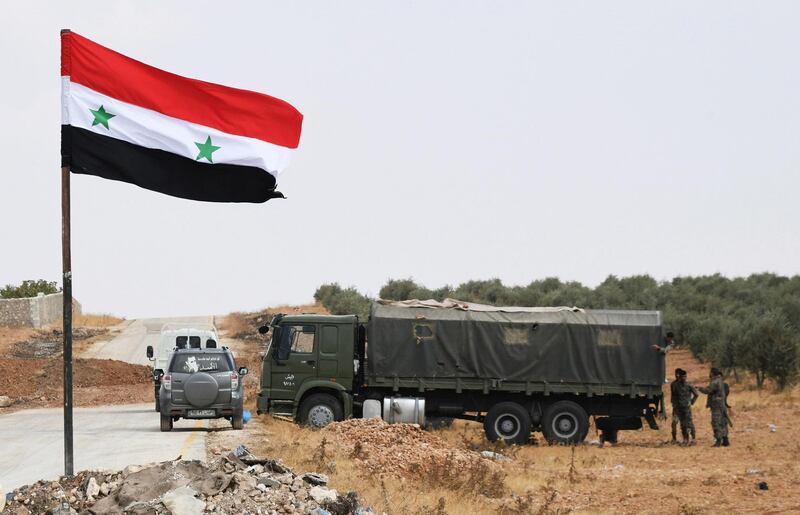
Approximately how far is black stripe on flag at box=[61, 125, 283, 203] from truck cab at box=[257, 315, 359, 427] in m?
11.5

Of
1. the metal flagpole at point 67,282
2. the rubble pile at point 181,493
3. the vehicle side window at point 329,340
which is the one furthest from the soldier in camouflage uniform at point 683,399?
the metal flagpole at point 67,282

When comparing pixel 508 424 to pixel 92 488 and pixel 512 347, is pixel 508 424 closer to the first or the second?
pixel 512 347

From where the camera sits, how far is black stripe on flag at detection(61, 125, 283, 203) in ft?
39.4

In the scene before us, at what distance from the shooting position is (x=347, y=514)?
11492 mm

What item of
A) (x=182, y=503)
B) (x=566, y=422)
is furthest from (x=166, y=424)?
(x=182, y=503)

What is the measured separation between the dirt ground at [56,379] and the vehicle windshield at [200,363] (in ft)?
44.1

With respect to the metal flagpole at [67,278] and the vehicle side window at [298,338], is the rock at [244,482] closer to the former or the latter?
the metal flagpole at [67,278]

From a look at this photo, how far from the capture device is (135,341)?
60.4 m

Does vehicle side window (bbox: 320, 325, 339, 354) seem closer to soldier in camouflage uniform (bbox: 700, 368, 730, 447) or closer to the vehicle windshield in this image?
the vehicle windshield

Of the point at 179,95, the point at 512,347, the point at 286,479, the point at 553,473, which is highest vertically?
the point at 179,95

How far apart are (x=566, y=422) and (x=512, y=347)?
2111 millimetres

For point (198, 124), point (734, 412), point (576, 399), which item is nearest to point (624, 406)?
point (576, 399)

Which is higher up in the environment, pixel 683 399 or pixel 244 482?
pixel 244 482

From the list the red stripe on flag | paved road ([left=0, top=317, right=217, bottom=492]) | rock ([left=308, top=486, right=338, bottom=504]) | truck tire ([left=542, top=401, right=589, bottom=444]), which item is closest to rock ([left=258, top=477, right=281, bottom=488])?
rock ([left=308, top=486, right=338, bottom=504])
